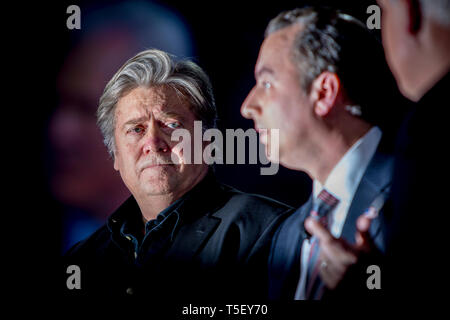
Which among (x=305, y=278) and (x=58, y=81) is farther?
(x=58, y=81)

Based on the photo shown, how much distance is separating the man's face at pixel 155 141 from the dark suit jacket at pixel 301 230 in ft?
1.53

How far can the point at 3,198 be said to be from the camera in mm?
2129

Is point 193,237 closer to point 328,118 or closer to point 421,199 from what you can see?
point 328,118

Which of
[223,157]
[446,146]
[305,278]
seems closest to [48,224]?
[223,157]

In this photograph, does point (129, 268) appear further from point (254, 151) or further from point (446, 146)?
point (446, 146)

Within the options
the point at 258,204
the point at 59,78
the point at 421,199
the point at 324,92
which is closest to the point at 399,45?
the point at 324,92

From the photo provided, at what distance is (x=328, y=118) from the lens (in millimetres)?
1552

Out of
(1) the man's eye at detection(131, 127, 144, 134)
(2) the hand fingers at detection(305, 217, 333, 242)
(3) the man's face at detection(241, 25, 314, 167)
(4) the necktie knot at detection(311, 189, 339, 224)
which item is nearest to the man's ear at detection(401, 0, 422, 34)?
(3) the man's face at detection(241, 25, 314, 167)

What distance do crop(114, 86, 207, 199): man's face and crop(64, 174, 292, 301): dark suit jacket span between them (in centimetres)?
10

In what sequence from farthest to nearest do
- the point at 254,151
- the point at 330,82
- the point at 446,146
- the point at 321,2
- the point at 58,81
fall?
the point at 58,81 → the point at 254,151 → the point at 321,2 → the point at 330,82 → the point at 446,146

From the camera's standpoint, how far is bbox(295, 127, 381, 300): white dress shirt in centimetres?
154

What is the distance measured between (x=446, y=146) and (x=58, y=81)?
63.4 inches

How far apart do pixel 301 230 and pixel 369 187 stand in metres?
0.29

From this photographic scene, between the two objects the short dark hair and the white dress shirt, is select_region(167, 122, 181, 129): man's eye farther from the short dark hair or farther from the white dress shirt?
the white dress shirt
